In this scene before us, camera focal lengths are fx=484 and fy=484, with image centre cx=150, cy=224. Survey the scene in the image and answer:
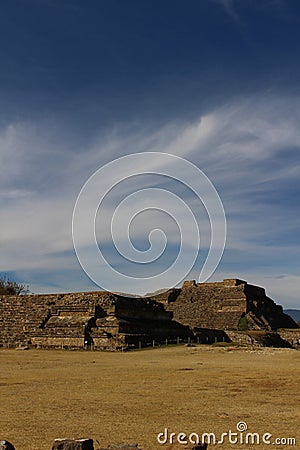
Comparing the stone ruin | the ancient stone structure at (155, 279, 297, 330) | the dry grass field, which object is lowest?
the dry grass field

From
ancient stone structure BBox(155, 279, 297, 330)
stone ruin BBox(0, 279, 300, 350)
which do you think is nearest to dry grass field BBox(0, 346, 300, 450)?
stone ruin BBox(0, 279, 300, 350)

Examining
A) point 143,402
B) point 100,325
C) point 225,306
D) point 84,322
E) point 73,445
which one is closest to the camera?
point 73,445

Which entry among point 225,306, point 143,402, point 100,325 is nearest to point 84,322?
point 100,325

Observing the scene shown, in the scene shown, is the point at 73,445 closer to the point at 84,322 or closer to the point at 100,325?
the point at 100,325

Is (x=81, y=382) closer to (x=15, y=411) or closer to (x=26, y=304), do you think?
(x=15, y=411)

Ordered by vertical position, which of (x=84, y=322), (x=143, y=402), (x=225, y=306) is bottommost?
(x=143, y=402)

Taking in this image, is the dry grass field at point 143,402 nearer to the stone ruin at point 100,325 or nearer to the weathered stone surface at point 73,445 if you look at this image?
the weathered stone surface at point 73,445

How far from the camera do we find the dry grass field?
7.56 meters

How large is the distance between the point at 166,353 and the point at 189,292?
28993mm

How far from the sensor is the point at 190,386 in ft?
40.5

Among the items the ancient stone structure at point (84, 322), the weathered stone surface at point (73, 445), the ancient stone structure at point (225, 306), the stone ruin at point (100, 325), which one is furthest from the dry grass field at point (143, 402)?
the ancient stone structure at point (225, 306)

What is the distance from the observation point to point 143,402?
10.1 m

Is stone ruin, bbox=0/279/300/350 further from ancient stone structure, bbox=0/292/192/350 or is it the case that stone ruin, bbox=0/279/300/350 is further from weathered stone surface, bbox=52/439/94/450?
weathered stone surface, bbox=52/439/94/450

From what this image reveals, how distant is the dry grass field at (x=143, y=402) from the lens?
298 inches
